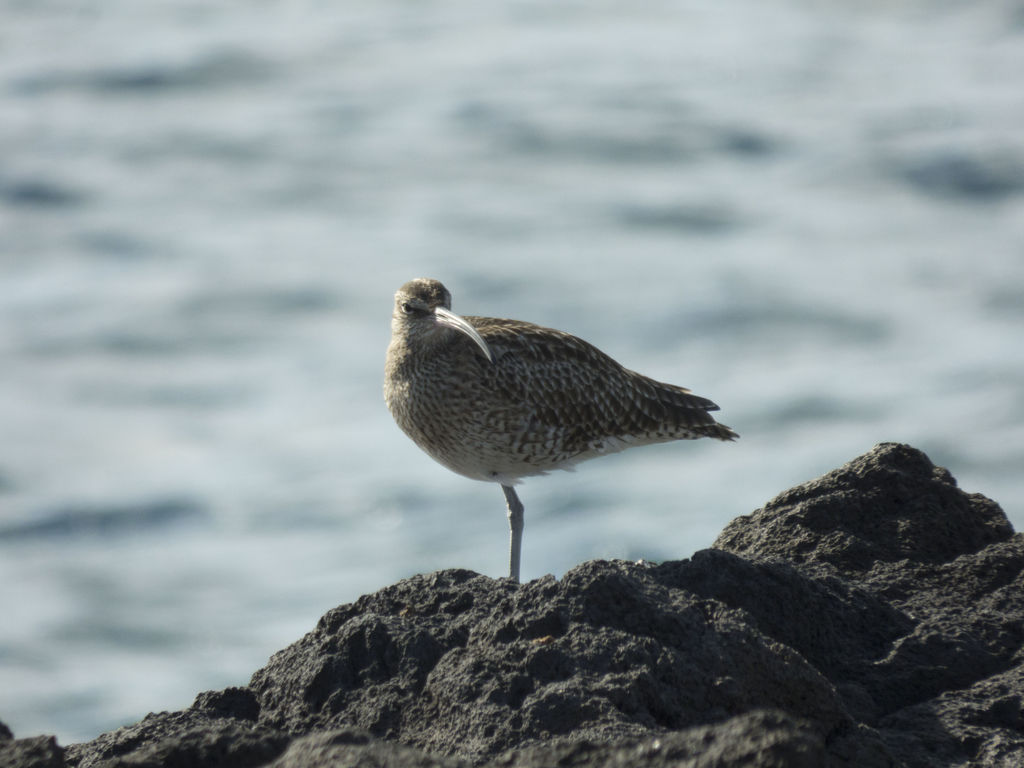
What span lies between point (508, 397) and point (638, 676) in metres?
5.14

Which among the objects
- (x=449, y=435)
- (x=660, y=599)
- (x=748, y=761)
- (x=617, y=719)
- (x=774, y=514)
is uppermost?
Result: (x=449, y=435)

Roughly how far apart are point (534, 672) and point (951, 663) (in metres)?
1.88

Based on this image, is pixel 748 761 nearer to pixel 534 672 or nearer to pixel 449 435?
pixel 534 672

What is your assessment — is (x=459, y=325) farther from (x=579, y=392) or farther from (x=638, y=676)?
(x=638, y=676)

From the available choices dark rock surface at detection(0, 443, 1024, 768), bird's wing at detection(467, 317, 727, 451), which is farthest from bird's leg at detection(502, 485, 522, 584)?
dark rock surface at detection(0, 443, 1024, 768)

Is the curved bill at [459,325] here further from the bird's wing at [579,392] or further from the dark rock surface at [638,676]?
the dark rock surface at [638,676]

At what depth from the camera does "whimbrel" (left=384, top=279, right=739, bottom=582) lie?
10.0 metres

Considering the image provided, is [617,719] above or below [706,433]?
below

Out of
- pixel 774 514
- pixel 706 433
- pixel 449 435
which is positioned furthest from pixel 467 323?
pixel 774 514

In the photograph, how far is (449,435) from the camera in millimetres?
9992

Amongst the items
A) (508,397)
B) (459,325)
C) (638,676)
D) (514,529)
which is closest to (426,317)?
(459,325)

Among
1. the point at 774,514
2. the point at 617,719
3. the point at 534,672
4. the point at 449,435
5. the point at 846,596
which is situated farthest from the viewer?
the point at 449,435

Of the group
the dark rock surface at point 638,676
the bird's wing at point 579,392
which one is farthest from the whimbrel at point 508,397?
the dark rock surface at point 638,676

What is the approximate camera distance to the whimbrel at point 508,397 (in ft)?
32.8
